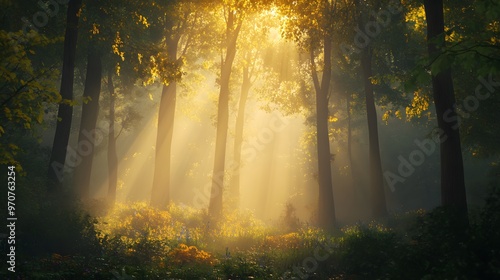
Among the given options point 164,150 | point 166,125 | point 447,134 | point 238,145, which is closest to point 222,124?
point 166,125

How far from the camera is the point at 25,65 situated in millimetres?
9570

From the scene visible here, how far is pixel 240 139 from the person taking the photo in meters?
35.0

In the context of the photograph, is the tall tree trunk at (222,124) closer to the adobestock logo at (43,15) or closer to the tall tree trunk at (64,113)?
the adobestock logo at (43,15)

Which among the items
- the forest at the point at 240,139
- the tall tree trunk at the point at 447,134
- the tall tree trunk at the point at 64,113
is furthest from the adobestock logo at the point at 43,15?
the tall tree trunk at the point at 447,134

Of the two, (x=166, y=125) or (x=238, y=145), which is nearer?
(x=166, y=125)

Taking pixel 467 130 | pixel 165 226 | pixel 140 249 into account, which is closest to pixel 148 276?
pixel 140 249

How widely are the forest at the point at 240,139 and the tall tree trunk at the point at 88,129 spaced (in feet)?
0.26

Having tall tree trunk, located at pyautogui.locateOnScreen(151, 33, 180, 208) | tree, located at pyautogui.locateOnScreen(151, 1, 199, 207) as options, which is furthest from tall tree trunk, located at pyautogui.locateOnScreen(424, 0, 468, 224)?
tall tree trunk, located at pyautogui.locateOnScreen(151, 33, 180, 208)

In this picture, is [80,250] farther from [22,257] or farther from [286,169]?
[286,169]

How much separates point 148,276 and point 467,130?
15.8 metres

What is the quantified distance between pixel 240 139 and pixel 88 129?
44.6 feet

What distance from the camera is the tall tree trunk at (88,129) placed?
74.8 ft

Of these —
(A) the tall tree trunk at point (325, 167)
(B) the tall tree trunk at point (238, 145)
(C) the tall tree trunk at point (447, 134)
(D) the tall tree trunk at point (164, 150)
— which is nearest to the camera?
(C) the tall tree trunk at point (447, 134)

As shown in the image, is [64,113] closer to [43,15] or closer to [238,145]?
[43,15]
